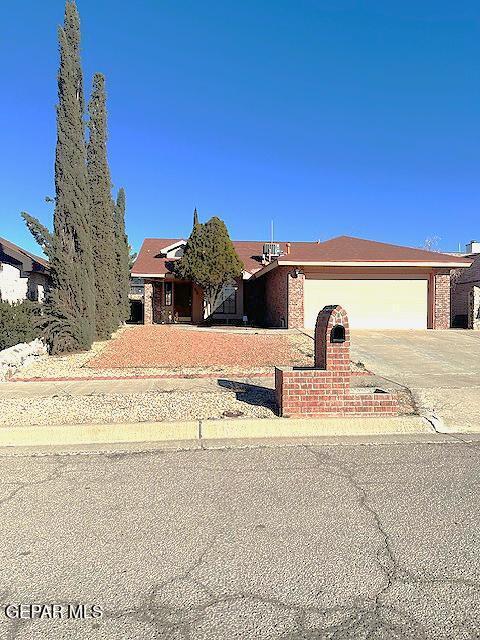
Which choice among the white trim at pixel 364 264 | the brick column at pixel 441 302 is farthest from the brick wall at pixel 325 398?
the brick column at pixel 441 302

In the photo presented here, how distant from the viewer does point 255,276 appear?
77.5 feet

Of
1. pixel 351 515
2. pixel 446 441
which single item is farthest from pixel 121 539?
pixel 446 441

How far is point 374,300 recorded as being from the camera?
18734 millimetres

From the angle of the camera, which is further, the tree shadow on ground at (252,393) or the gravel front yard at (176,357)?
the gravel front yard at (176,357)

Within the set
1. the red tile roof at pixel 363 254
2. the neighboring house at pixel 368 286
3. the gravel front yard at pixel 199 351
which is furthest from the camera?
the red tile roof at pixel 363 254

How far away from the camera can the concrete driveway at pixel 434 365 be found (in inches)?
263

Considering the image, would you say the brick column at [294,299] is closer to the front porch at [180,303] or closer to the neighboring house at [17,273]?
the front porch at [180,303]

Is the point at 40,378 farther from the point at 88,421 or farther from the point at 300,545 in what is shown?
the point at 300,545

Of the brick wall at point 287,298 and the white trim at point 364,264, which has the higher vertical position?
the white trim at point 364,264

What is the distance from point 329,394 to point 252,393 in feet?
5.20

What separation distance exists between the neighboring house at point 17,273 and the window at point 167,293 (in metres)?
6.29

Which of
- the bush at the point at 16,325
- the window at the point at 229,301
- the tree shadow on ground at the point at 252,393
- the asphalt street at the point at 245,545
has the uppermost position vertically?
the window at the point at 229,301

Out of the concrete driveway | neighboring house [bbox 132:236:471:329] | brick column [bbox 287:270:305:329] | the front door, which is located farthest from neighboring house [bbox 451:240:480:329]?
the front door

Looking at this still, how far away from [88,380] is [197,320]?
54.5ft
